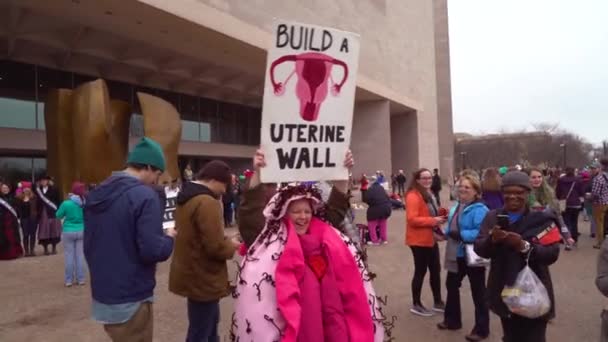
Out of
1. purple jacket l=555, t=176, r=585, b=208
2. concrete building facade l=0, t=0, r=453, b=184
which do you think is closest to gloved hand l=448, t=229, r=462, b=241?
purple jacket l=555, t=176, r=585, b=208

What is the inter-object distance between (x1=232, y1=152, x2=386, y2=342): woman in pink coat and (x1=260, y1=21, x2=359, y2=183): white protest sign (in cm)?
34

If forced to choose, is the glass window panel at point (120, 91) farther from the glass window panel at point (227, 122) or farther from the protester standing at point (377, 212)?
the protester standing at point (377, 212)

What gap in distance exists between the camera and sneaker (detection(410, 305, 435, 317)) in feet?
17.6

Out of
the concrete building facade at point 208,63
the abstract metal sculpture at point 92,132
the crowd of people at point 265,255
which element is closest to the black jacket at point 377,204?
the crowd of people at point 265,255

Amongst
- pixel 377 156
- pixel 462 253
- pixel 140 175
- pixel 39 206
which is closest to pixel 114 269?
pixel 140 175

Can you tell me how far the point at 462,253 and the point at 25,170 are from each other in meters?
22.3

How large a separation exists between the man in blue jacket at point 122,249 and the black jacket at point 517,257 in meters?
2.39

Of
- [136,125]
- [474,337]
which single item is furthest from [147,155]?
[136,125]

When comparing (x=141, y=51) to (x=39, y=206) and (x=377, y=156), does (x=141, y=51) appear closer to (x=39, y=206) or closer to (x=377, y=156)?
(x=39, y=206)

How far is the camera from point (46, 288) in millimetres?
7004

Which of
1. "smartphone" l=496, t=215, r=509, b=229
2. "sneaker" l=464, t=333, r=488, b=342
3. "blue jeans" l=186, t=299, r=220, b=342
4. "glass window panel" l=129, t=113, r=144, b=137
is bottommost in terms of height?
"sneaker" l=464, t=333, r=488, b=342

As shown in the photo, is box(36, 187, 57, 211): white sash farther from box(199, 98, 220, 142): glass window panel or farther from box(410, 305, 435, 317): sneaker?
box(199, 98, 220, 142): glass window panel

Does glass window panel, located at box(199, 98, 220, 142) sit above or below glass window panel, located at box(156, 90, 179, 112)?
below

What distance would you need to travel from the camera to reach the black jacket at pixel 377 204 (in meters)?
10.4
